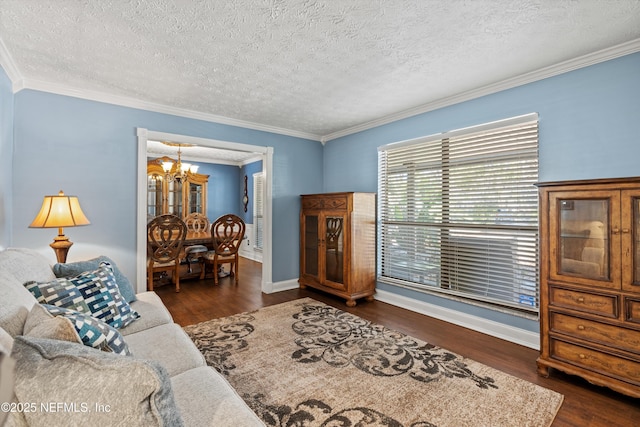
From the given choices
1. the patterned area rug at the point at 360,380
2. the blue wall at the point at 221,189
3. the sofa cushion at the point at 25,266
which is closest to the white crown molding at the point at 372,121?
the sofa cushion at the point at 25,266

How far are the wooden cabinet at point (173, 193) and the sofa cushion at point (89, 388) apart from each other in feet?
20.4

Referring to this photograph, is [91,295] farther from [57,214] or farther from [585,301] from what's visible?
[585,301]

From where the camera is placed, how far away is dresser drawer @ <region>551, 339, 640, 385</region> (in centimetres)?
200

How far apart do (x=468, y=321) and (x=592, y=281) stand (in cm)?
129

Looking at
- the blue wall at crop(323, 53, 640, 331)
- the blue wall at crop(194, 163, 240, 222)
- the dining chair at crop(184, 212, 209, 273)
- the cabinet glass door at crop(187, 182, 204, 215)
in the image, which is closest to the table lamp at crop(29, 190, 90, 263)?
the dining chair at crop(184, 212, 209, 273)

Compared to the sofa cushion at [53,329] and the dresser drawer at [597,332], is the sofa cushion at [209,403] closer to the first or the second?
the sofa cushion at [53,329]

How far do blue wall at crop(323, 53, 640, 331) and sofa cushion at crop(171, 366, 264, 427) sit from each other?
2694 mm

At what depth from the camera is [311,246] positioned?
4.56 meters

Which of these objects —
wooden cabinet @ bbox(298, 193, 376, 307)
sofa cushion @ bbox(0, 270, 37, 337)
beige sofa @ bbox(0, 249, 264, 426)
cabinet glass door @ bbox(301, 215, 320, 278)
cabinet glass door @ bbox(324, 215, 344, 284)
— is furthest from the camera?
cabinet glass door @ bbox(301, 215, 320, 278)

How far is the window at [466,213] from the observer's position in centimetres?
286

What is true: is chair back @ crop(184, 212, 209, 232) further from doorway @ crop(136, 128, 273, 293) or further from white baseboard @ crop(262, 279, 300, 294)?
white baseboard @ crop(262, 279, 300, 294)

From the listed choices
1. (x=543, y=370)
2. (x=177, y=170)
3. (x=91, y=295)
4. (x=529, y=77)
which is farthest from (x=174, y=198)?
(x=543, y=370)

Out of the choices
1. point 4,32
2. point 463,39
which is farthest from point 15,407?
point 463,39

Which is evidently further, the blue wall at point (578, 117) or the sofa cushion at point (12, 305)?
the blue wall at point (578, 117)
